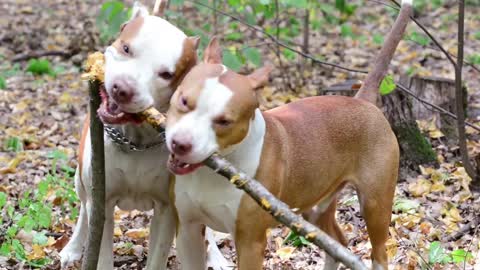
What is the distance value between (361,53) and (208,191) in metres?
8.02

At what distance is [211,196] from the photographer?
13.3 ft

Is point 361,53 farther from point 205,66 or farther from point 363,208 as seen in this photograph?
point 205,66

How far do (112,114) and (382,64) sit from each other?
1830 millimetres

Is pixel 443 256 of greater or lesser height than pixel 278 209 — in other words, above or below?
below

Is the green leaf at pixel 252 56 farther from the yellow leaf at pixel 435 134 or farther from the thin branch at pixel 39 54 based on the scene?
the thin branch at pixel 39 54

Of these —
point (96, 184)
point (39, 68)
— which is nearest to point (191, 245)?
point (96, 184)

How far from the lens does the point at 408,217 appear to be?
601cm

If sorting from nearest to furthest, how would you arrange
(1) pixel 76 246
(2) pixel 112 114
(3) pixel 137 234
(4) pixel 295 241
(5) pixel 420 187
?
(2) pixel 112 114, (1) pixel 76 246, (4) pixel 295 241, (3) pixel 137 234, (5) pixel 420 187

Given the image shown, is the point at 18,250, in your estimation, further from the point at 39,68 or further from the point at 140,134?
the point at 39,68

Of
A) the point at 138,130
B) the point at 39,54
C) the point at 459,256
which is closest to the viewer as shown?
the point at 138,130

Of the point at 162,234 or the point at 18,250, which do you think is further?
the point at 18,250

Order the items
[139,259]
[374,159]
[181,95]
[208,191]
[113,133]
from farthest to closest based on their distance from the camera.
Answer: [139,259] < [374,159] < [113,133] < [208,191] < [181,95]

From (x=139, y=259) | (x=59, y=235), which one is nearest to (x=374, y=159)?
(x=139, y=259)

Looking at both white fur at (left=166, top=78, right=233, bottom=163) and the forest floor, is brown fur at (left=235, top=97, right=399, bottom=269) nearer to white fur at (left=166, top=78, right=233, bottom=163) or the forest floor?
the forest floor
